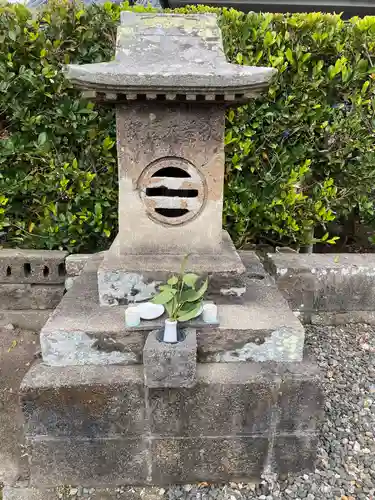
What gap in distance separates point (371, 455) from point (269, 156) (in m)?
2.51

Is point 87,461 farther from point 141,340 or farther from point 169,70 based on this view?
point 169,70

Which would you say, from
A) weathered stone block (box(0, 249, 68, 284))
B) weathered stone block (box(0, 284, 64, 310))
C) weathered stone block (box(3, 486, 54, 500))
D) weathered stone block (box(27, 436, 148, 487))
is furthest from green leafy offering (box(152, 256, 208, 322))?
weathered stone block (box(0, 284, 64, 310))

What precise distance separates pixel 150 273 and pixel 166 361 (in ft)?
2.04

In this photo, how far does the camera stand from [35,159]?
12.1 ft

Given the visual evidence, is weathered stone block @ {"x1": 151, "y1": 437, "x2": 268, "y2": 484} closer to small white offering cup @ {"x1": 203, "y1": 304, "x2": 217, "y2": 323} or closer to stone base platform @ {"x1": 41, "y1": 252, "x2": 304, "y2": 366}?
stone base platform @ {"x1": 41, "y1": 252, "x2": 304, "y2": 366}

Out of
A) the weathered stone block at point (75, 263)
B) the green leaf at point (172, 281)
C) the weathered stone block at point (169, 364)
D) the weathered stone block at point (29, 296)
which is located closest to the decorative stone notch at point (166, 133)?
the green leaf at point (172, 281)

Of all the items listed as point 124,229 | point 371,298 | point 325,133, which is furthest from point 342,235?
point 124,229

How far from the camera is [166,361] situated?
2164 millimetres

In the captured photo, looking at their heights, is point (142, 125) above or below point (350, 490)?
above

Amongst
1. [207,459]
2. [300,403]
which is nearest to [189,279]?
[300,403]

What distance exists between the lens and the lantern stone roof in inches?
83.7

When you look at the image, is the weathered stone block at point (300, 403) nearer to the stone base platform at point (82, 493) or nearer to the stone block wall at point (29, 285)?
the stone base platform at point (82, 493)

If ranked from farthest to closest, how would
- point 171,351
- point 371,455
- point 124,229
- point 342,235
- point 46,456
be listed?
point 342,235 → point 124,229 → point 371,455 → point 46,456 → point 171,351

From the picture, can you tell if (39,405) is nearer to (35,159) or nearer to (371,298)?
(35,159)
